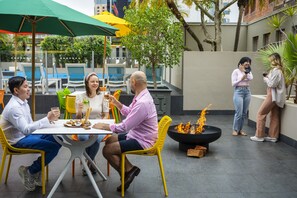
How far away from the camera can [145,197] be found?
421 cm

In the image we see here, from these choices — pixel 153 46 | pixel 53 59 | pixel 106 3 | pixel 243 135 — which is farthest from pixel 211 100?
pixel 106 3

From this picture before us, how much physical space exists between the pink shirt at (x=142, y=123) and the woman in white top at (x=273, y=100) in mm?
3515

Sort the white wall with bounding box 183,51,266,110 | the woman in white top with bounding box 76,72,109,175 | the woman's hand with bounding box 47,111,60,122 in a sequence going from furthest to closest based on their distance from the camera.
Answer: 1. the white wall with bounding box 183,51,266,110
2. the woman in white top with bounding box 76,72,109,175
3. the woman's hand with bounding box 47,111,60,122

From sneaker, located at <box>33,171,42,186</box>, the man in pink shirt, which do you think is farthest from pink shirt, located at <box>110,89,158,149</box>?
sneaker, located at <box>33,171,42,186</box>

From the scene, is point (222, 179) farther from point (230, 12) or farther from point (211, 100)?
point (230, 12)

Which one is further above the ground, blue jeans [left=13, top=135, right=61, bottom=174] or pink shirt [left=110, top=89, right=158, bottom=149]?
pink shirt [left=110, top=89, right=158, bottom=149]

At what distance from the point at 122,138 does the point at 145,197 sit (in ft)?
2.65

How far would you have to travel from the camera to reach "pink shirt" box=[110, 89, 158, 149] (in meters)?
4.06

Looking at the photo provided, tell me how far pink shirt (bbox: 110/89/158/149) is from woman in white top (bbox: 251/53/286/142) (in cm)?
351

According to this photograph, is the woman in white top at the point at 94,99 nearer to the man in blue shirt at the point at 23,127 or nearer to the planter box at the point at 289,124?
the man in blue shirt at the point at 23,127

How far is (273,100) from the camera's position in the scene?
6.98 metres

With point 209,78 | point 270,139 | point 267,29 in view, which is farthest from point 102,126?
point 267,29

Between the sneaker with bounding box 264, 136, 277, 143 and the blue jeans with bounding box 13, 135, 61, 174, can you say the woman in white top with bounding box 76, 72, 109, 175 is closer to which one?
the blue jeans with bounding box 13, 135, 61, 174

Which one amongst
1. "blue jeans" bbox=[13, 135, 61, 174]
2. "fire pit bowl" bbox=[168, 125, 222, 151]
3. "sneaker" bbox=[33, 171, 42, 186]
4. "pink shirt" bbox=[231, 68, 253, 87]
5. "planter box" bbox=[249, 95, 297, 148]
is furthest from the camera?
"pink shirt" bbox=[231, 68, 253, 87]
